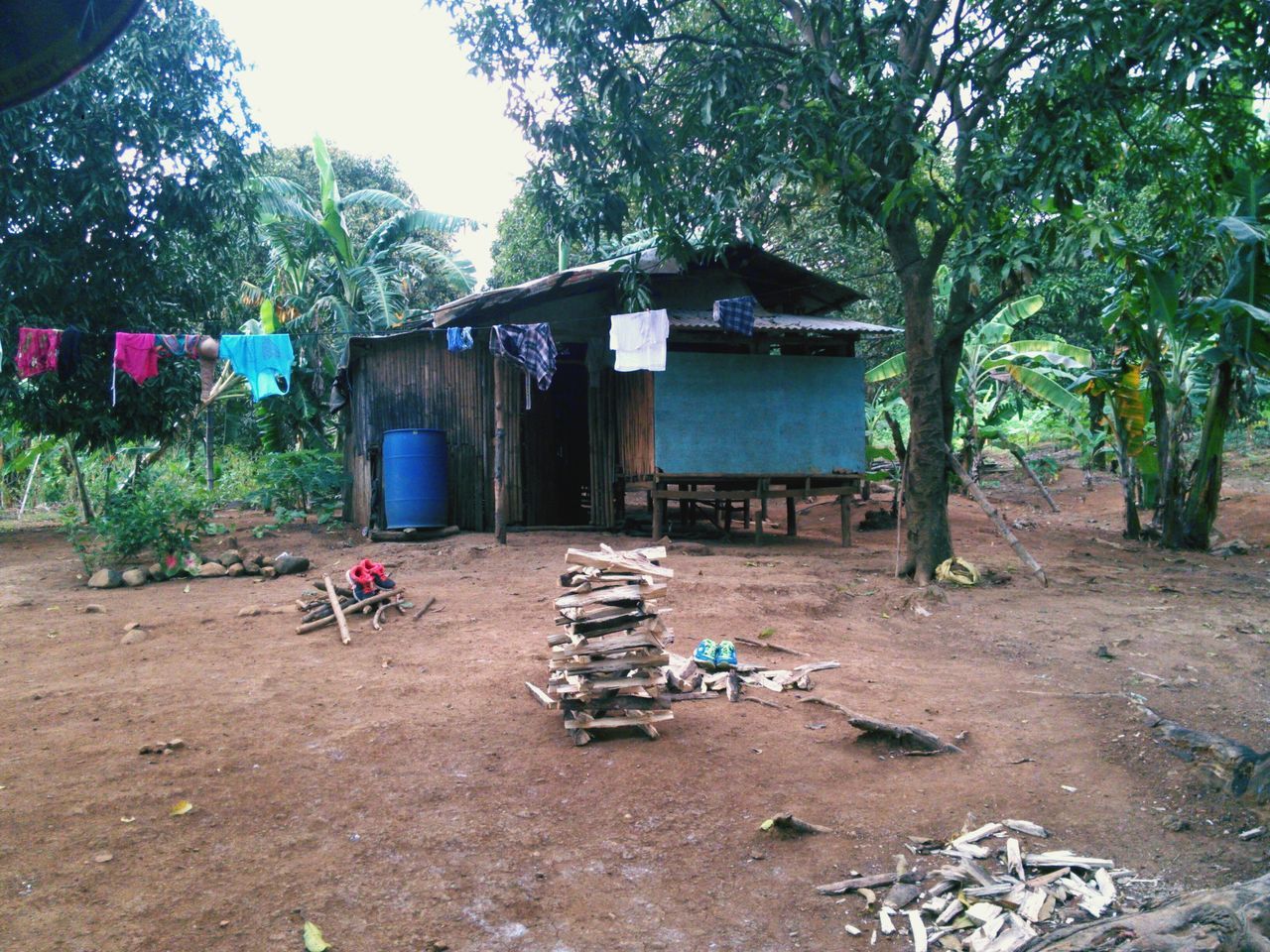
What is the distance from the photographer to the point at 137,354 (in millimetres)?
11234

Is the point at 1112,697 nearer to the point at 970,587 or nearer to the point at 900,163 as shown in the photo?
the point at 970,587

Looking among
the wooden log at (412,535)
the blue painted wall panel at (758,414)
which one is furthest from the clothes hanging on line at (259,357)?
the blue painted wall panel at (758,414)

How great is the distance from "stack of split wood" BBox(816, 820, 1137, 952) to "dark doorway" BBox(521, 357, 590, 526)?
9.98 meters

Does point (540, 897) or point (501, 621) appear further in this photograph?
point (501, 621)

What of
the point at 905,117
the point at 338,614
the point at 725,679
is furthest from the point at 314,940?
the point at 905,117

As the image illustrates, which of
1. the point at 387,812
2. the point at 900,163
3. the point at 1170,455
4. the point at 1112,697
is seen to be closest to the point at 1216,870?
the point at 1112,697

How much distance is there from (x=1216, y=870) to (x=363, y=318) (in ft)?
56.2

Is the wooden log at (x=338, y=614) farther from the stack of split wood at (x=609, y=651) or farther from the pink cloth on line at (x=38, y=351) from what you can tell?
the pink cloth on line at (x=38, y=351)

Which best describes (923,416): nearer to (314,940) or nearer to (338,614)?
(338,614)

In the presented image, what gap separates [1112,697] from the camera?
5332 millimetres

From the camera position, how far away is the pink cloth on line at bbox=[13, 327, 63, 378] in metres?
10.9

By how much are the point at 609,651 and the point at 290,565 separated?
6437mm

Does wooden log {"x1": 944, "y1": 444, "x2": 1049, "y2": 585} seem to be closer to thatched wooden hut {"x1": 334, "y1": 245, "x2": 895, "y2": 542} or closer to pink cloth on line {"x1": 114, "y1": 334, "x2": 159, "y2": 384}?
thatched wooden hut {"x1": 334, "y1": 245, "x2": 895, "y2": 542}

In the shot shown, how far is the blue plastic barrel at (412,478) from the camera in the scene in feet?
37.9
